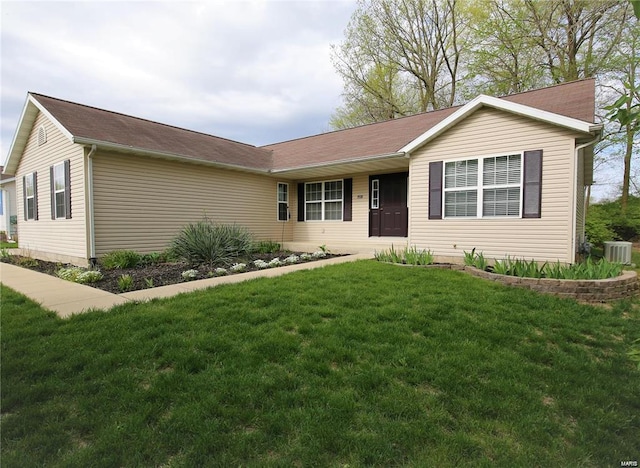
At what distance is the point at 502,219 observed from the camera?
7305mm

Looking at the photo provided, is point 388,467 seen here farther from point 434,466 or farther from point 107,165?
point 107,165

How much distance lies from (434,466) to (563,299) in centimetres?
Answer: 464

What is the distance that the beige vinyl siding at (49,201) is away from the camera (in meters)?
8.29

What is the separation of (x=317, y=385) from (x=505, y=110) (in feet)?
23.9

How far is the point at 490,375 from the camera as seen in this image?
2842 mm

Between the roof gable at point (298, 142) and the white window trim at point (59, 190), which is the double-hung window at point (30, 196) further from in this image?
the white window trim at point (59, 190)

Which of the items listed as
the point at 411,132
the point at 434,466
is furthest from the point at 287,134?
the point at 434,466

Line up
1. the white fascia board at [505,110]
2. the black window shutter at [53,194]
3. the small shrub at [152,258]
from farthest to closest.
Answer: the black window shutter at [53,194] < the small shrub at [152,258] < the white fascia board at [505,110]

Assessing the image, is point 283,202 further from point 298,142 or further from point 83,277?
point 83,277

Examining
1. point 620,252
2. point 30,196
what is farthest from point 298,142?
point 620,252

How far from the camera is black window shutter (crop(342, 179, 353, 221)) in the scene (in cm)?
1152

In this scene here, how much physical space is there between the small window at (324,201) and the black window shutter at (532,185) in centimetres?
602

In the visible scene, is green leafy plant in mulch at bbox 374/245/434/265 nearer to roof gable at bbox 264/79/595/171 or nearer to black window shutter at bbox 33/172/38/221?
roof gable at bbox 264/79/595/171

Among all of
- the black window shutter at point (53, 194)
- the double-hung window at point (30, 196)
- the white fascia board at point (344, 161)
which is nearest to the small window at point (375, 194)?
the white fascia board at point (344, 161)
